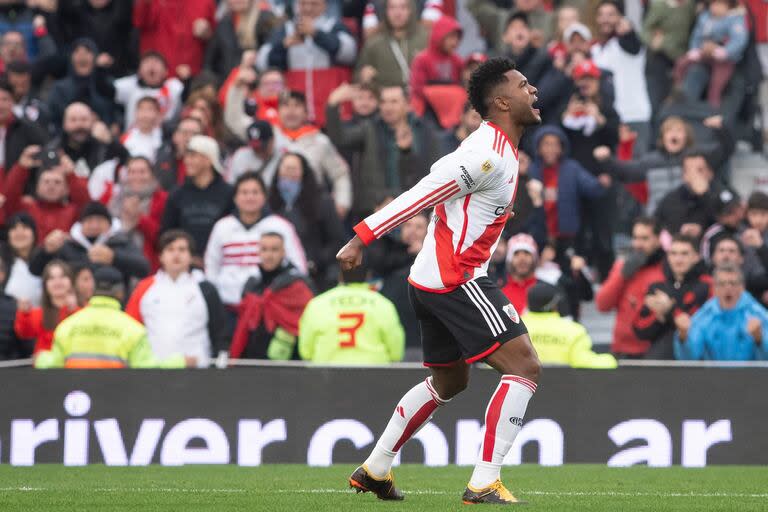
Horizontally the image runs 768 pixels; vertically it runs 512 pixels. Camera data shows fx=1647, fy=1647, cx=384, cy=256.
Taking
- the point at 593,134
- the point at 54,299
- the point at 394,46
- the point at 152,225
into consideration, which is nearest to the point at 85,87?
the point at 152,225

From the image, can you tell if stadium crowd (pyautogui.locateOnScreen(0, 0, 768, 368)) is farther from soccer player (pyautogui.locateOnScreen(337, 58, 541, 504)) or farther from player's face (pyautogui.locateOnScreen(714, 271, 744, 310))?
soccer player (pyautogui.locateOnScreen(337, 58, 541, 504))

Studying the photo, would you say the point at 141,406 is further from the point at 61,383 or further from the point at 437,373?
the point at 437,373

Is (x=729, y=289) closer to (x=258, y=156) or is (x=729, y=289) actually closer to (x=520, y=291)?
(x=520, y=291)

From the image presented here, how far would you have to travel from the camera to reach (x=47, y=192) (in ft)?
50.0

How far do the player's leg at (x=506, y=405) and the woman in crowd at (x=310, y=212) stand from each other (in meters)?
7.01

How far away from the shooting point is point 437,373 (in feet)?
27.4

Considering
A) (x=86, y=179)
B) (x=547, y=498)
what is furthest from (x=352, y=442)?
(x=86, y=179)

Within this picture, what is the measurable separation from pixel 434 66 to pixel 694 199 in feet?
10.3

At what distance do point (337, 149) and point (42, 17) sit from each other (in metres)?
4.62

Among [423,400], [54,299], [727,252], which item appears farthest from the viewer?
[54,299]

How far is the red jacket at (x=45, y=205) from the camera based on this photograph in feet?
50.2

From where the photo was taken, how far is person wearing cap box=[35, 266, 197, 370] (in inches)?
487

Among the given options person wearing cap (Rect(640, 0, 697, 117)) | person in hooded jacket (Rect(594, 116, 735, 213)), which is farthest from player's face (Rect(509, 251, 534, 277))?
person wearing cap (Rect(640, 0, 697, 117))

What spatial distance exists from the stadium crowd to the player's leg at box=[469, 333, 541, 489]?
398 centimetres
